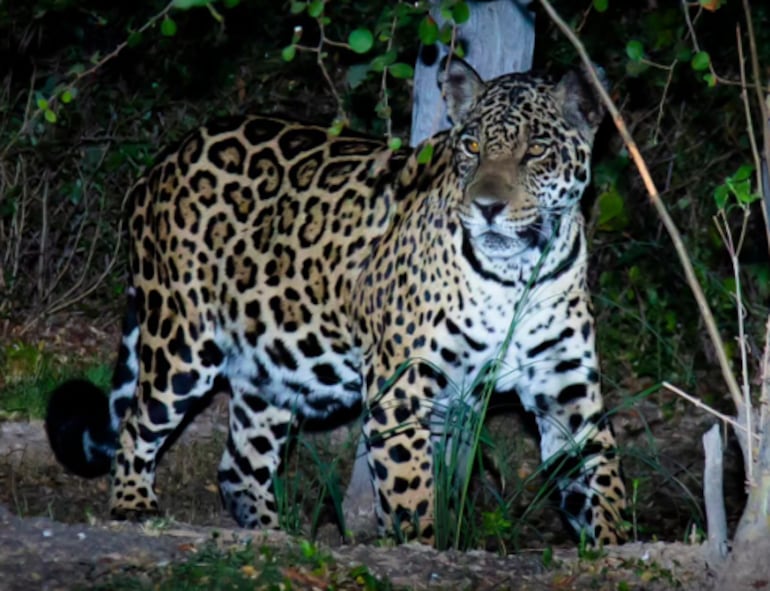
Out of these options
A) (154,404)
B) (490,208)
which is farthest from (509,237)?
(154,404)

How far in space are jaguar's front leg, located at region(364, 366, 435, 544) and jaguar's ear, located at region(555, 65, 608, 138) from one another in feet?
3.36

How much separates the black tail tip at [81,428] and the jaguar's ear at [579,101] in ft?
7.44

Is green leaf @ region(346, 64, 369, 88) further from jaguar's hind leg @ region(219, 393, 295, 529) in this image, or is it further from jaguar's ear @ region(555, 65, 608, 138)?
jaguar's hind leg @ region(219, 393, 295, 529)

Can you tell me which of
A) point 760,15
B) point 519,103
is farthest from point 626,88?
point 519,103

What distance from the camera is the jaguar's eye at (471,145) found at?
5891 mm

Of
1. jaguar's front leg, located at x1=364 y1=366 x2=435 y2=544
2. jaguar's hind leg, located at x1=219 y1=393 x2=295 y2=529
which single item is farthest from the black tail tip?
jaguar's front leg, located at x1=364 y1=366 x2=435 y2=544

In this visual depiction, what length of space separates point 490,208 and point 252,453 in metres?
2.14

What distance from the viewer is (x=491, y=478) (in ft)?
24.7

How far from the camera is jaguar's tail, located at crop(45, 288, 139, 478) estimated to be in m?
6.78

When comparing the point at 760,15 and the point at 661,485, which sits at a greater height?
the point at 760,15

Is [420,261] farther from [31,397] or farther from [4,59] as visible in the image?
[4,59]

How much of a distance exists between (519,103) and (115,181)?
11.9ft

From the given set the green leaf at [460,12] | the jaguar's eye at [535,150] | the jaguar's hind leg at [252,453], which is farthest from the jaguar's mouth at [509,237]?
the jaguar's hind leg at [252,453]

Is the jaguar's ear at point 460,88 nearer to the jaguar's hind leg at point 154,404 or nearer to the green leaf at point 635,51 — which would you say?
the green leaf at point 635,51
